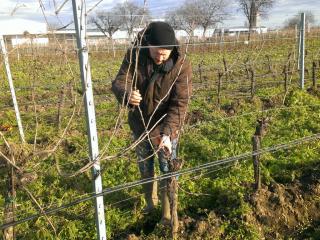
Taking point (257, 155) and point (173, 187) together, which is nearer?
point (173, 187)

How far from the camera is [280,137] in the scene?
5.26 metres

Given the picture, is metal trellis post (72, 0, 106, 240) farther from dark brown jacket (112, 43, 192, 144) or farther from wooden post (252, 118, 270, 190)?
wooden post (252, 118, 270, 190)

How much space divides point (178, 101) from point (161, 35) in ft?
1.91

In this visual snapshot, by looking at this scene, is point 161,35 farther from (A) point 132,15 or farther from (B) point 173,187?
(B) point 173,187

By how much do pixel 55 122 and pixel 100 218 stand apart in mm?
4372

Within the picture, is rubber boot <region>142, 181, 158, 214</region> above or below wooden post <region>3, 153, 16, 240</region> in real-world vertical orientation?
below

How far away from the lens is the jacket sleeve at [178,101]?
10.2 ft

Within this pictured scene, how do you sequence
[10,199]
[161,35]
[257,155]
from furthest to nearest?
[257,155], [161,35], [10,199]

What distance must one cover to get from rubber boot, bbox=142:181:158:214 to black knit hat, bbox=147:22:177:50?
133cm

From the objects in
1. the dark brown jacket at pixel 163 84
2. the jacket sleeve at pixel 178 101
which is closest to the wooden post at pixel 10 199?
the dark brown jacket at pixel 163 84

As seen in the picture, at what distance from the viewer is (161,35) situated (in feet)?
9.29

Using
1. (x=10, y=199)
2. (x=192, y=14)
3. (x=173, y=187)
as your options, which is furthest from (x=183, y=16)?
(x=10, y=199)

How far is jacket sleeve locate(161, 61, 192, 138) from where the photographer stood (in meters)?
3.10

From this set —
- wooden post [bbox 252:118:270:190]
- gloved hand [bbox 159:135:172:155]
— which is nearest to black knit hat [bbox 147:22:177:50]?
gloved hand [bbox 159:135:172:155]
